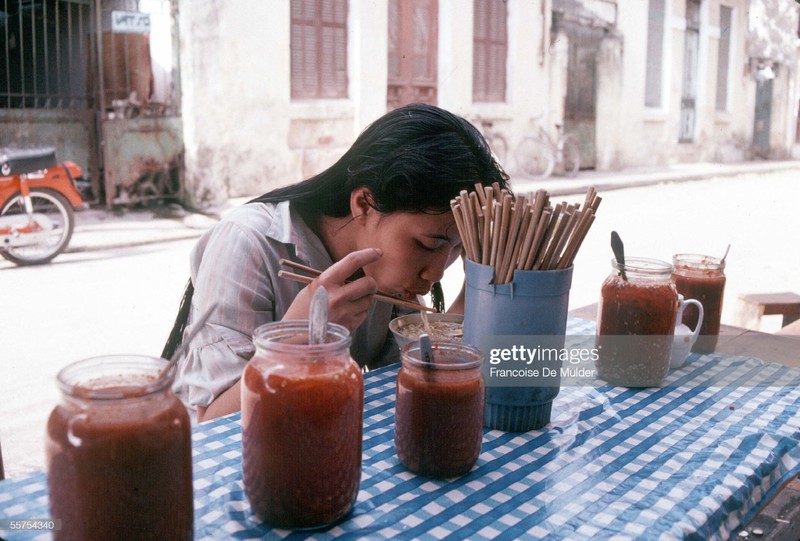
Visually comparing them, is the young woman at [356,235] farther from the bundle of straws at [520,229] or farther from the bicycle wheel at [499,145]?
the bicycle wheel at [499,145]

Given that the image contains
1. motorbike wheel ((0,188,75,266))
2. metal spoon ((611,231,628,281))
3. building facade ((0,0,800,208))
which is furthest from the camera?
building facade ((0,0,800,208))

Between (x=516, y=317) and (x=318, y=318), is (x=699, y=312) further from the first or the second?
(x=318, y=318)

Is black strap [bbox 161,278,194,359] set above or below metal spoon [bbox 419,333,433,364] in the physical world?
below

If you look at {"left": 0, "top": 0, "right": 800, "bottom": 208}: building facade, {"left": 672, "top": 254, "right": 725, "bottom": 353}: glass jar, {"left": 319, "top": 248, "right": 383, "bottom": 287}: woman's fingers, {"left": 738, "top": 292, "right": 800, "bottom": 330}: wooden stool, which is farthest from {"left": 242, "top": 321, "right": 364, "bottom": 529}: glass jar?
{"left": 0, "top": 0, "right": 800, "bottom": 208}: building facade

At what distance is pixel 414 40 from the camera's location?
1031 cm

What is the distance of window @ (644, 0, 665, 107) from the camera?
14172 millimetres

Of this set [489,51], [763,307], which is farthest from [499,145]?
[763,307]

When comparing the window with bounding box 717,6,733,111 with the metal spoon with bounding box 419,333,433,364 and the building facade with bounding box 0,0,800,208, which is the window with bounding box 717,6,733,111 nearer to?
the building facade with bounding box 0,0,800,208

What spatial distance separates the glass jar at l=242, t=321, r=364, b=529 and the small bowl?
1.95 ft

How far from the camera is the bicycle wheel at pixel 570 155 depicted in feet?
41.0

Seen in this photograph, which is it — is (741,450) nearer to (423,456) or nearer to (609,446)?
(609,446)

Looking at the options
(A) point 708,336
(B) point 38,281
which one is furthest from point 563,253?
(B) point 38,281

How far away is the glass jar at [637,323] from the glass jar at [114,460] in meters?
1.02

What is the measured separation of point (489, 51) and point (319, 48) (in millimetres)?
3271
